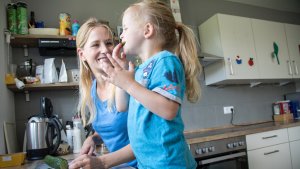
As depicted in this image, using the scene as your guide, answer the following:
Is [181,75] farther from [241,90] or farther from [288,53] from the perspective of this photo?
[288,53]

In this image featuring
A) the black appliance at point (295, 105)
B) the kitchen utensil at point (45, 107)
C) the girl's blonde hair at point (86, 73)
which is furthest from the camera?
the black appliance at point (295, 105)

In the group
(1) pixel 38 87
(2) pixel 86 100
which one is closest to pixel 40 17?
(1) pixel 38 87

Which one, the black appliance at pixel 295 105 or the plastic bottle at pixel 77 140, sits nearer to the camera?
the plastic bottle at pixel 77 140

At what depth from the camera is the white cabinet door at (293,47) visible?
3.24m

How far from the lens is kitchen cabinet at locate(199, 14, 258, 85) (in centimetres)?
270

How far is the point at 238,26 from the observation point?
2.86m

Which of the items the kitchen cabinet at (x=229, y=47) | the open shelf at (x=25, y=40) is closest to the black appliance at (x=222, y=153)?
the kitchen cabinet at (x=229, y=47)

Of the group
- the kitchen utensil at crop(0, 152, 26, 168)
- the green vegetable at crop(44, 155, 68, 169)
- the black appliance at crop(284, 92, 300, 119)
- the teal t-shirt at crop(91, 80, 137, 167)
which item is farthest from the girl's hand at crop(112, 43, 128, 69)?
the black appliance at crop(284, 92, 300, 119)

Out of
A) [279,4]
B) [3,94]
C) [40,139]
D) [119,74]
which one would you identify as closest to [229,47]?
[279,4]

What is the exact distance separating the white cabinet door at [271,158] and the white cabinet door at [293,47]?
1.09 meters

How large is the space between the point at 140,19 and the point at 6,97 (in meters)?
1.35

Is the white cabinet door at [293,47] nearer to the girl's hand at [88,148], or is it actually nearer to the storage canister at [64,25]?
the storage canister at [64,25]

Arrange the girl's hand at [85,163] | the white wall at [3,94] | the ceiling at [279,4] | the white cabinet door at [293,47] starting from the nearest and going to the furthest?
the girl's hand at [85,163]
the white wall at [3,94]
the white cabinet door at [293,47]
the ceiling at [279,4]

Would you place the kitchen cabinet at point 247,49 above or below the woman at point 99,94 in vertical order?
above
